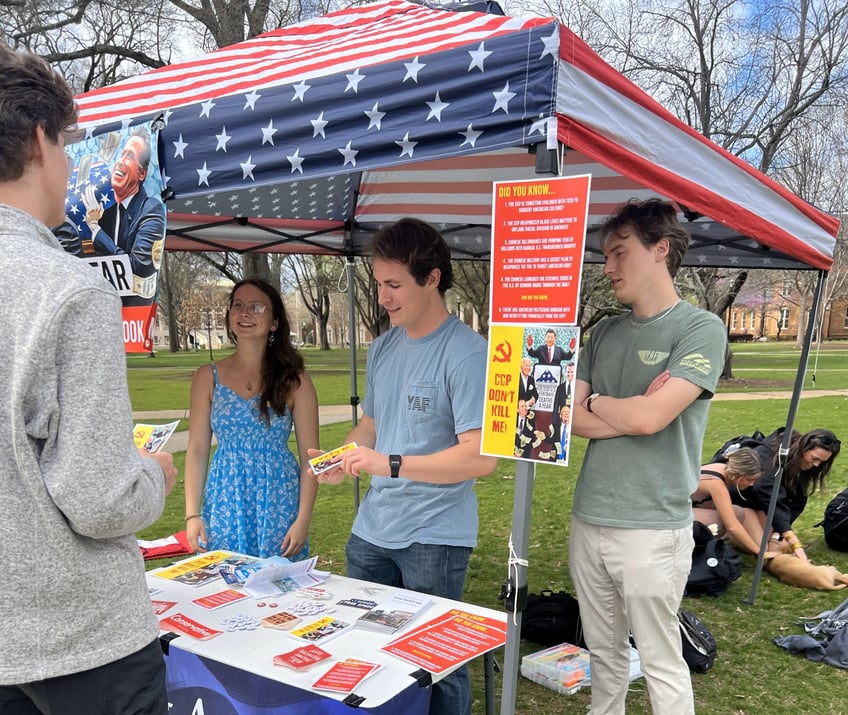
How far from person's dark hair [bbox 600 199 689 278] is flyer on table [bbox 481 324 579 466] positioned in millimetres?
695

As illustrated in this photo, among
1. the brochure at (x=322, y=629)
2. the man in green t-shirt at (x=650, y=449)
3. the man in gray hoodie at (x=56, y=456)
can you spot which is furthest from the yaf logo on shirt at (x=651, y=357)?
the man in gray hoodie at (x=56, y=456)

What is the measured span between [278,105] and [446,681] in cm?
173

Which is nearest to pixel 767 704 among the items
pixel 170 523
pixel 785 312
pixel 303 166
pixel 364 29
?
pixel 303 166

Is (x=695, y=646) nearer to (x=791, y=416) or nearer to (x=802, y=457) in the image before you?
(x=791, y=416)

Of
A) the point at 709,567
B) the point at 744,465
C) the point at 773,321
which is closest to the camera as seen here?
the point at 709,567

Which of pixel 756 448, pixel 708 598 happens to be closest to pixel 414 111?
pixel 708 598

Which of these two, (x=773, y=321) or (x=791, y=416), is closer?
(x=791, y=416)

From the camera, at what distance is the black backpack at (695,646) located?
11.2 ft

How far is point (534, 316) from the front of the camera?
1.69 m

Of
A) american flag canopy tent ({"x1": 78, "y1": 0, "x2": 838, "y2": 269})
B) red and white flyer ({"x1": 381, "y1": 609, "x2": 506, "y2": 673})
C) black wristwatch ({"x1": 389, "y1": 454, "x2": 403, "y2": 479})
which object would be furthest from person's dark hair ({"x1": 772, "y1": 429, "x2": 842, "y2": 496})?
black wristwatch ({"x1": 389, "y1": 454, "x2": 403, "y2": 479})

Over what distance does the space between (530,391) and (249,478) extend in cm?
141

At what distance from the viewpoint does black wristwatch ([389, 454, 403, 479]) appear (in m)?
2.01

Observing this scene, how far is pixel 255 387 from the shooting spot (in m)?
2.72

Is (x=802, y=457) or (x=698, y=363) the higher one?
(x=698, y=363)
